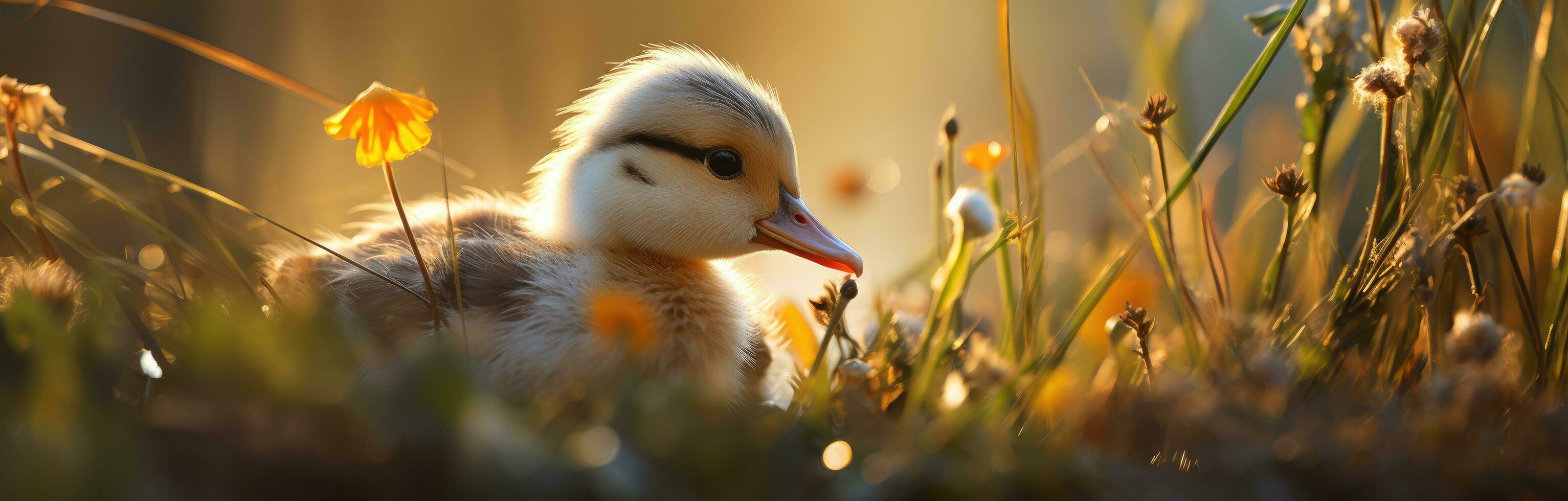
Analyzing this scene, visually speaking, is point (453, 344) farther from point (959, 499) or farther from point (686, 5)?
point (686, 5)

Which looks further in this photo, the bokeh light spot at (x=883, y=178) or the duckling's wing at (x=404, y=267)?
the bokeh light spot at (x=883, y=178)

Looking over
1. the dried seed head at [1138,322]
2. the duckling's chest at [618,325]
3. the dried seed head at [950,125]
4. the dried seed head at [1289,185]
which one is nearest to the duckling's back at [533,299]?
the duckling's chest at [618,325]

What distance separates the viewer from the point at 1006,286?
148 centimetres

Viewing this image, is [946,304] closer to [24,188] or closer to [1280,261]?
[1280,261]

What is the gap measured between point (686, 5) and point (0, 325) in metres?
3.44

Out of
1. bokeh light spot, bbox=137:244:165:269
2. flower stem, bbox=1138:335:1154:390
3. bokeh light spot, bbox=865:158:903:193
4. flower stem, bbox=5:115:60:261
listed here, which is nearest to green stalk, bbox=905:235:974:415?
flower stem, bbox=1138:335:1154:390

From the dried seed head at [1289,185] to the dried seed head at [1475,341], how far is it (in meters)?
0.31

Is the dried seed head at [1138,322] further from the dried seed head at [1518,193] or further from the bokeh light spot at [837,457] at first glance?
the bokeh light spot at [837,457]

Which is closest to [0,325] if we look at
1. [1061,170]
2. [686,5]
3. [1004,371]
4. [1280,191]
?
[1004,371]

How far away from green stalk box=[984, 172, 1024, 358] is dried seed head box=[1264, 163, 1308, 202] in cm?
36

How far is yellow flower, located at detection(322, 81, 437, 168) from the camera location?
117 centimetres

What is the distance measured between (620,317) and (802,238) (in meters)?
0.46

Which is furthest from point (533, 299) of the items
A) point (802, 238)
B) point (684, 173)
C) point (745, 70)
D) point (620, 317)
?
point (745, 70)

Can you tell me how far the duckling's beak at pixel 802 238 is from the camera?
164cm
